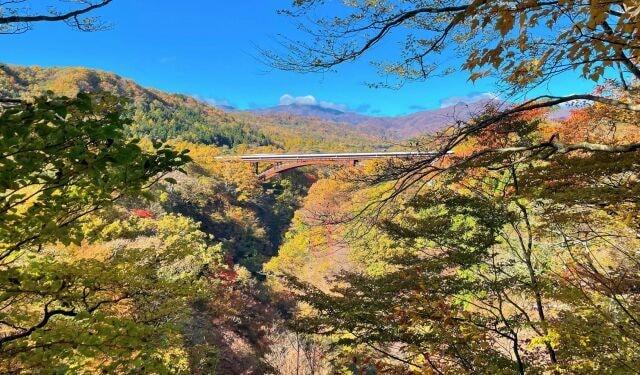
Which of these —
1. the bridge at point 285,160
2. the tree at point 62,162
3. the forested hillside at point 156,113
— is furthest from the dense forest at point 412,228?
the forested hillside at point 156,113

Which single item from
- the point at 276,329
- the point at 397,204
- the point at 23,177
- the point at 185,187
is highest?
the point at 23,177

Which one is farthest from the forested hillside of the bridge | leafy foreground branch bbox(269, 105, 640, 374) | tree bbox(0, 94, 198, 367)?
tree bbox(0, 94, 198, 367)

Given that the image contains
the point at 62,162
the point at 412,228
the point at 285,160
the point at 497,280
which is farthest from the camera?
the point at 285,160

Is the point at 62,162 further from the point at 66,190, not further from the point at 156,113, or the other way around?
the point at 156,113

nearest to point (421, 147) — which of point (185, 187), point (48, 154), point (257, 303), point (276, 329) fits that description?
point (48, 154)

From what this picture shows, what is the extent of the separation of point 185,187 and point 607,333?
3198cm

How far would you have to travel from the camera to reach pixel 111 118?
2395 millimetres

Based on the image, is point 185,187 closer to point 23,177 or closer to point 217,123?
point 23,177

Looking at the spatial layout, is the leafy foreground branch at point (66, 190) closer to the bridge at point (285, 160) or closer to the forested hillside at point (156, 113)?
the bridge at point (285, 160)

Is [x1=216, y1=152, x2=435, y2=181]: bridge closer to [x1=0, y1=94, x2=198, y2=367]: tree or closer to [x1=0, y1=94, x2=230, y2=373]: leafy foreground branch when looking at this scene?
[x1=0, y1=94, x2=230, y2=373]: leafy foreground branch

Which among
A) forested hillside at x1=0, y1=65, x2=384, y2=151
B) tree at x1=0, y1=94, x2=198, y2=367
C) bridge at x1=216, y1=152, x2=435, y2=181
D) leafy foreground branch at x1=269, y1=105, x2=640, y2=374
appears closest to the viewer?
tree at x1=0, y1=94, x2=198, y2=367

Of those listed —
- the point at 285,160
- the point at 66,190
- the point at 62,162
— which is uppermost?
the point at 62,162

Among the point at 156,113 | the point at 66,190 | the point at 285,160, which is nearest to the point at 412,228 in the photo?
the point at 66,190

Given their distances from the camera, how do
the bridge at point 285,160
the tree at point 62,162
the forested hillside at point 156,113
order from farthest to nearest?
the forested hillside at point 156,113 < the bridge at point 285,160 < the tree at point 62,162
